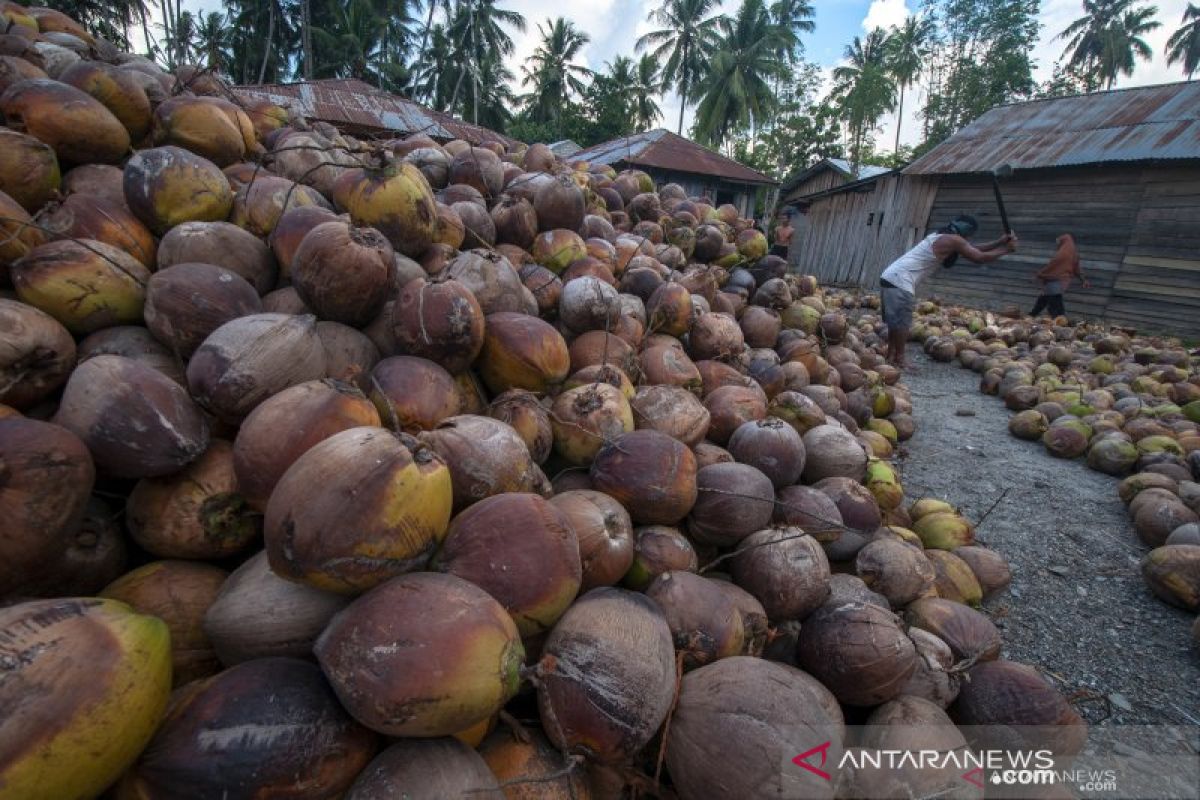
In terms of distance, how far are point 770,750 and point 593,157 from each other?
2248cm

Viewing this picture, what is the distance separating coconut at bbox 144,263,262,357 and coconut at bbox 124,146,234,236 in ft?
2.00

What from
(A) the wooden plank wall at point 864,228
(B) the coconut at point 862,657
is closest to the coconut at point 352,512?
(B) the coconut at point 862,657

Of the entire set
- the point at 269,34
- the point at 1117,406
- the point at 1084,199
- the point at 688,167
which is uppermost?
the point at 269,34

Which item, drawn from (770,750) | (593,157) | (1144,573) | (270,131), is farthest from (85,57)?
(593,157)

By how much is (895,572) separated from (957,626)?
30cm

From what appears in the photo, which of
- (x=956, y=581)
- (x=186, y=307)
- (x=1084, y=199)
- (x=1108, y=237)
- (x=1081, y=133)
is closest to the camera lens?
(x=186, y=307)

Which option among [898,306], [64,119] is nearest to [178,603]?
[64,119]

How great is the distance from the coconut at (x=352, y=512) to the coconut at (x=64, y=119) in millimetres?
2425

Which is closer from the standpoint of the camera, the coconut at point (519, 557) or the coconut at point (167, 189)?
the coconut at point (519, 557)

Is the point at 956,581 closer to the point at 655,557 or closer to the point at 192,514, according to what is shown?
the point at 655,557

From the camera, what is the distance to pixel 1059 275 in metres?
11.8

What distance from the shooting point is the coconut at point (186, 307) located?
2.05 metres

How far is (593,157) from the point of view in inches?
852

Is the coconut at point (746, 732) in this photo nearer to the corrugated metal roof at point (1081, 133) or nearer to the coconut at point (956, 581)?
the coconut at point (956, 581)
